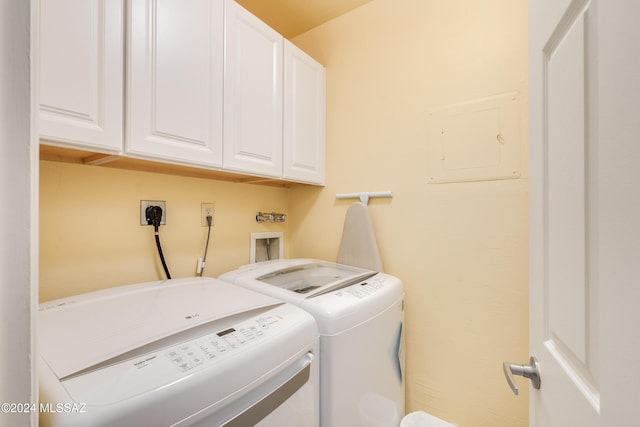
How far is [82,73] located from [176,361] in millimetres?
837

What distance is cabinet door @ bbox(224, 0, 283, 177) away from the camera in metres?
1.15

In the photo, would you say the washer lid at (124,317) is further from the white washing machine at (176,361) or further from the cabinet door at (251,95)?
the cabinet door at (251,95)

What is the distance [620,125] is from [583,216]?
0.52ft

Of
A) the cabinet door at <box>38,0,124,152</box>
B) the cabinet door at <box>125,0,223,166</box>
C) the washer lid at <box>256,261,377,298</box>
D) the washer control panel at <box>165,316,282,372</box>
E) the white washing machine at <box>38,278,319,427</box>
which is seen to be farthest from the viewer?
the washer lid at <box>256,261,377,298</box>

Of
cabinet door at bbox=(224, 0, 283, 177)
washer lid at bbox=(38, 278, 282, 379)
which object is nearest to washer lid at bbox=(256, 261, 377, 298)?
washer lid at bbox=(38, 278, 282, 379)

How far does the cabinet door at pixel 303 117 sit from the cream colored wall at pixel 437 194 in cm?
9

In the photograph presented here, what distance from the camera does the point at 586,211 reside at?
1.35 feet

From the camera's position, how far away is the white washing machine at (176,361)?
0.45 metres

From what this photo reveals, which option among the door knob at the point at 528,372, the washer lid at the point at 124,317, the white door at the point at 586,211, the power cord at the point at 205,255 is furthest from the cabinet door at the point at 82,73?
the door knob at the point at 528,372

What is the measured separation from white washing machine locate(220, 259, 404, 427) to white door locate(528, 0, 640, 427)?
51cm

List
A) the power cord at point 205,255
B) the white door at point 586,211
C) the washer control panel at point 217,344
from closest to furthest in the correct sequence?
the white door at point 586,211
the washer control panel at point 217,344
the power cord at point 205,255

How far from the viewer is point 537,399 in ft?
2.03

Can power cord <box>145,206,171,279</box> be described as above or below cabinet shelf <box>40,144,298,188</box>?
below

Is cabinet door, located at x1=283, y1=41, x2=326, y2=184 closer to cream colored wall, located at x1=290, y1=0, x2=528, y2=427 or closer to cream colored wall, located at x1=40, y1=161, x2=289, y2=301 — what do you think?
cream colored wall, located at x1=290, y1=0, x2=528, y2=427
